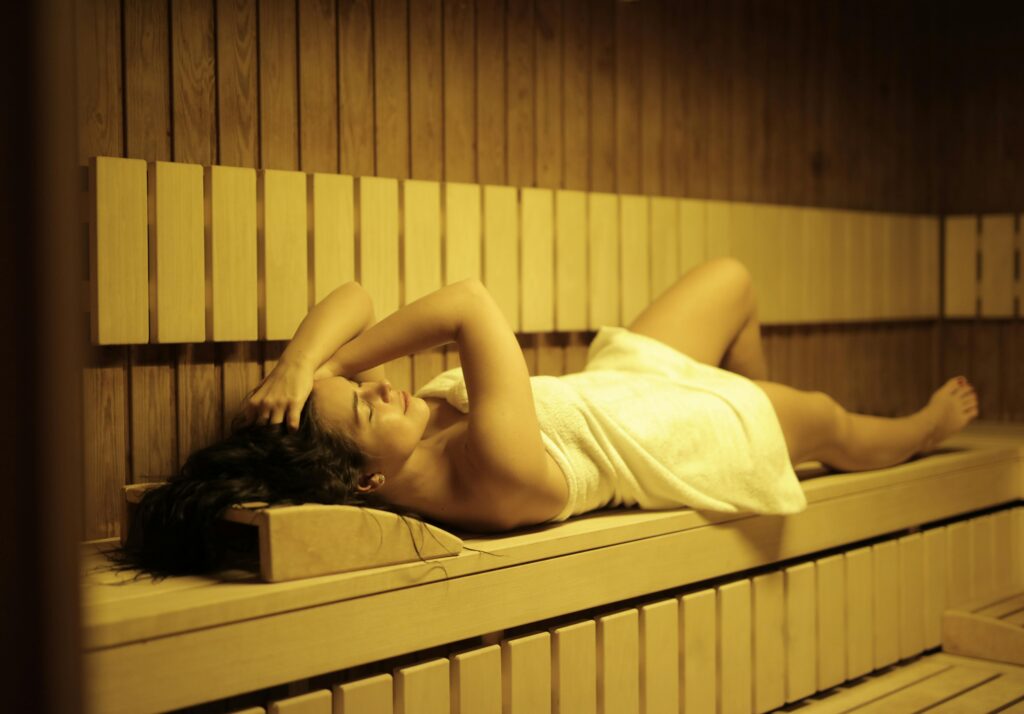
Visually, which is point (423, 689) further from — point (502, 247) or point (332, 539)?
point (502, 247)

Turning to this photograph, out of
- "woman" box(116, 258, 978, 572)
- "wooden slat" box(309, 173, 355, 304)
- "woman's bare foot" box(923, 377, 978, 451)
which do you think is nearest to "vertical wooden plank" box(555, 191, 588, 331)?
"woman" box(116, 258, 978, 572)

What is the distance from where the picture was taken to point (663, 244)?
3398 mm

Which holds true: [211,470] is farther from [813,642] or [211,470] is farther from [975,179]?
[975,179]

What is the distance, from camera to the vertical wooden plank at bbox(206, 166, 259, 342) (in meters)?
2.40

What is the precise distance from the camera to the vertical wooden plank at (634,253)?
10.7ft

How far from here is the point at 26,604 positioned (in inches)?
18.4

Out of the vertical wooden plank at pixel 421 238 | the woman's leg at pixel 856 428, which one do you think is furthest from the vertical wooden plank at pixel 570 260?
the woman's leg at pixel 856 428

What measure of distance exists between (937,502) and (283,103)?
2065 mm

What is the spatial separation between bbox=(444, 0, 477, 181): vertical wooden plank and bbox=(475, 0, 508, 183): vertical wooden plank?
22 millimetres

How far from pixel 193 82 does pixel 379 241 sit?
1.87 ft

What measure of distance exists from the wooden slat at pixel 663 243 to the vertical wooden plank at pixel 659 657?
1290 mm

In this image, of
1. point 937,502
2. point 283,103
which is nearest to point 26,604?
point 283,103

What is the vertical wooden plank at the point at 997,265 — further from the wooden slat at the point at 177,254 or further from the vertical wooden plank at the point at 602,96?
the wooden slat at the point at 177,254

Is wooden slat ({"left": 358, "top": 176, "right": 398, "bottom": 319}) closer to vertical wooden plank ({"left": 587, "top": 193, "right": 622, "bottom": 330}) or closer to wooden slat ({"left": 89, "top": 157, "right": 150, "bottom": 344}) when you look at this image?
wooden slat ({"left": 89, "top": 157, "right": 150, "bottom": 344})
